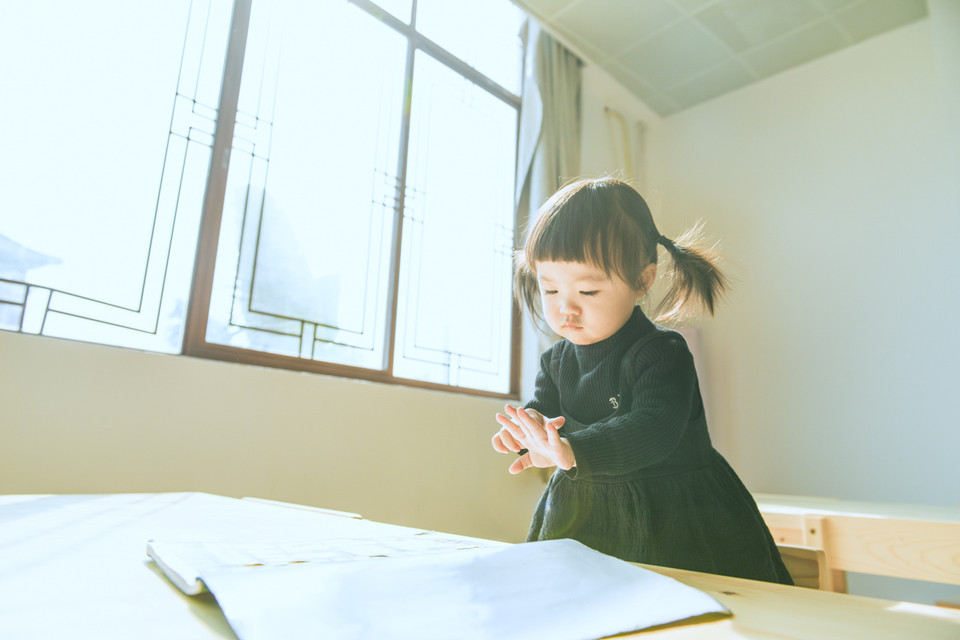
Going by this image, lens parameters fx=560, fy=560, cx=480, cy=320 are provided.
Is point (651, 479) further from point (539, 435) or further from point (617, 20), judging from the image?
point (617, 20)

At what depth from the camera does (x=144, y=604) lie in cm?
29

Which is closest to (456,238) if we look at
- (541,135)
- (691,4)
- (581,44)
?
(541,135)

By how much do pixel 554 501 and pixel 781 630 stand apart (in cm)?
55

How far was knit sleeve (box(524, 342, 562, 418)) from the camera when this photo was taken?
34.6 inches

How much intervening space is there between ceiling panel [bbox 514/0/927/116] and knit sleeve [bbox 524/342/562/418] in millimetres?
2598

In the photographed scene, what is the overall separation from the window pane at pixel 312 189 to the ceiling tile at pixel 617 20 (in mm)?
1032

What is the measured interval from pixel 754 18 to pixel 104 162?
3023 millimetres

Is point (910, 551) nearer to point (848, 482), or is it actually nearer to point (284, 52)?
point (848, 482)

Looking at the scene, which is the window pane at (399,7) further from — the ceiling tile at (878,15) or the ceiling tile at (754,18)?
the ceiling tile at (878,15)

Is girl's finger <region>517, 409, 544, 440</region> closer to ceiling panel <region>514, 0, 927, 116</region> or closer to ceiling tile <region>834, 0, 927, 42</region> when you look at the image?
ceiling panel <region>514, 0, 927, 116</region>

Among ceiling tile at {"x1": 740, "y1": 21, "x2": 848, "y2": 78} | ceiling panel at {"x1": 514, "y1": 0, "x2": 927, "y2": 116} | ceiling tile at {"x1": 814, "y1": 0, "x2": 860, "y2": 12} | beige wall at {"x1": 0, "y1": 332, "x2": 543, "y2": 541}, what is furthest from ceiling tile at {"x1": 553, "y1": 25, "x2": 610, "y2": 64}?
beige wall at {"x1": 0, "y1": 332, "x2": 543, "y2": 541}

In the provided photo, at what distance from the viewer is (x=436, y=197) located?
2.66 metres

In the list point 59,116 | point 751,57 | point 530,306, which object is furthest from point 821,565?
point 751,57

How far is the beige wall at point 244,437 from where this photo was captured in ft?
4.52
